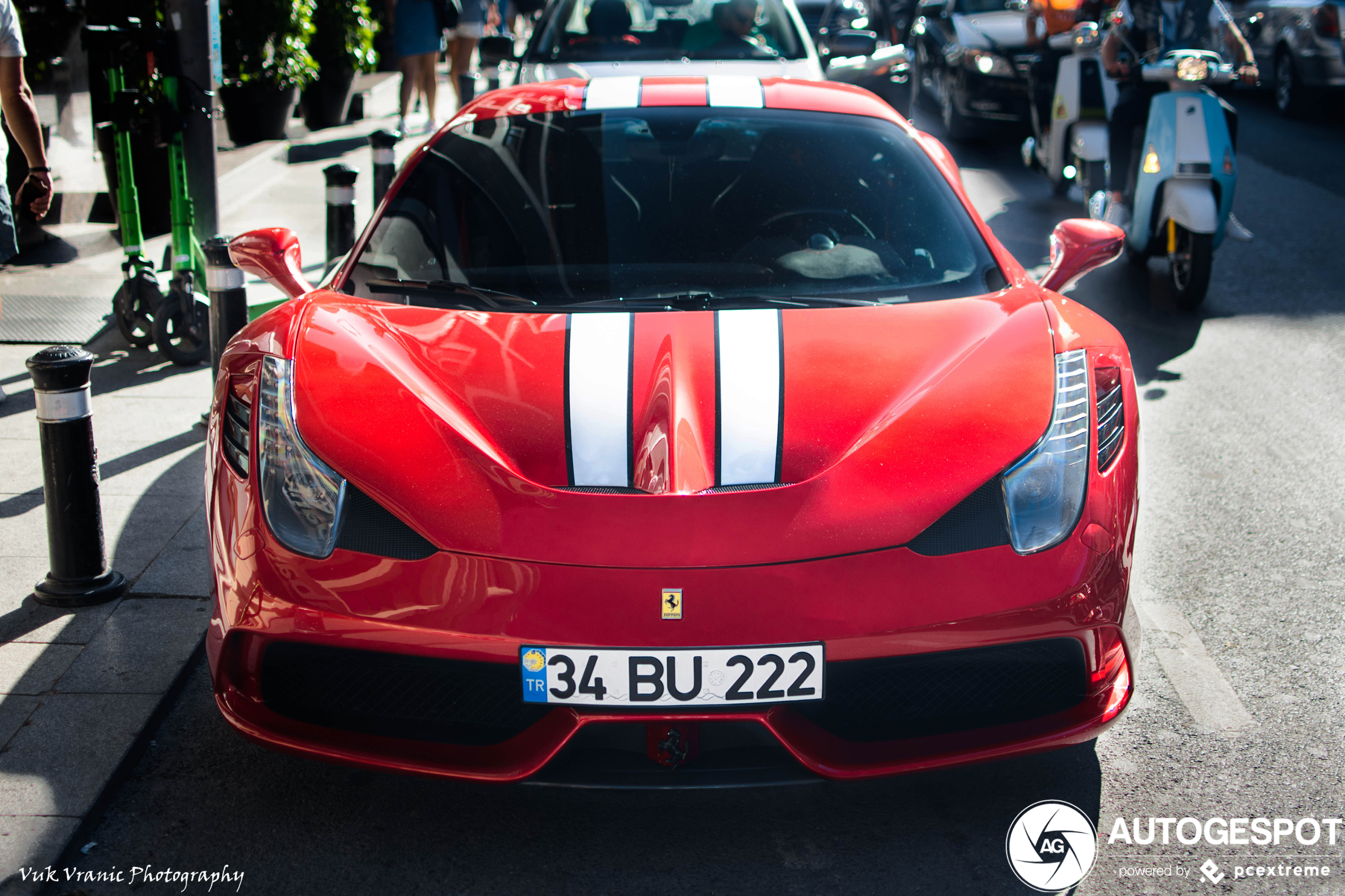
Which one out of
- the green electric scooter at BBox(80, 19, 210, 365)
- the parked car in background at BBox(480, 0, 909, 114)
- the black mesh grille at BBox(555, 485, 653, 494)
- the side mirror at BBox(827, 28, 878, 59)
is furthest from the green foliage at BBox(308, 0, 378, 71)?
the black mesh grille at BBox(555, 485, 653, 494)

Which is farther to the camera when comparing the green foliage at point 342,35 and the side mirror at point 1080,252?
the green foliage at point 342,35

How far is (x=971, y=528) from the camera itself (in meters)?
2.30

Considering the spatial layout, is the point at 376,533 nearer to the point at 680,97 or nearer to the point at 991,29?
the point at 680,97

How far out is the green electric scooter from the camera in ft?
17.8

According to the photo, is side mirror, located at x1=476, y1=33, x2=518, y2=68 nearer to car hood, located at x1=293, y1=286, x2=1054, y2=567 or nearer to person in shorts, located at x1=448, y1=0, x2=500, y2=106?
person in shorts, located at x1=448, y1=0, x2=500, y2=106

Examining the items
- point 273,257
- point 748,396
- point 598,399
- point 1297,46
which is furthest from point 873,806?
point 1297,46

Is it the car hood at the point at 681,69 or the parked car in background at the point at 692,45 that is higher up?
the parked car in background at the point at 692,45

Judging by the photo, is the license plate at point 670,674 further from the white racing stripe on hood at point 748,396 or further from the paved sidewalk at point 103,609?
the paved sidewalk at point 103,609

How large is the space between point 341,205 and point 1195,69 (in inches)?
172

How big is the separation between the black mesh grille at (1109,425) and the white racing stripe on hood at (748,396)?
0.64 meters

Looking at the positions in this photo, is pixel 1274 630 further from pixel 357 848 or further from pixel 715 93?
pixel 357 848

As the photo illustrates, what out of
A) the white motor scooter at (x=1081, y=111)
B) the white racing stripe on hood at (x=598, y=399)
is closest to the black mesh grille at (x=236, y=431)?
the white racing stripe on hood at (x=598, y=399)

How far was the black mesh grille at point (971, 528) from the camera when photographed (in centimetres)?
227

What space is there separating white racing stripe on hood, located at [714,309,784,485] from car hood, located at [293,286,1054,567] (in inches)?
0.4
